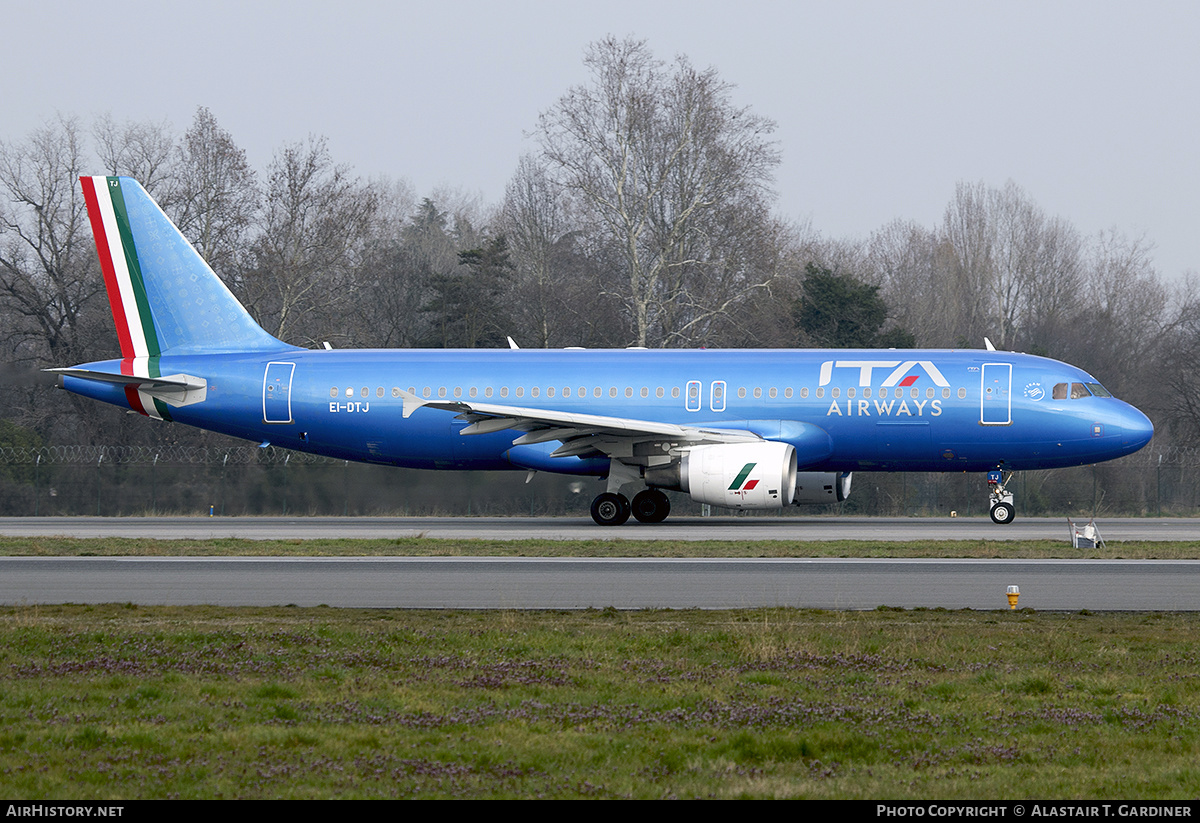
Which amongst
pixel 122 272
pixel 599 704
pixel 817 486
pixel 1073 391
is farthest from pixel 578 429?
pixel 599 704

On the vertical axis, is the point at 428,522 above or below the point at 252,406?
below

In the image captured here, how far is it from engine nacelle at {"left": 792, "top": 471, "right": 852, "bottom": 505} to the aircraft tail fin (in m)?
12.9

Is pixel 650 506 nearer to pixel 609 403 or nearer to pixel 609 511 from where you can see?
pixel 609 511

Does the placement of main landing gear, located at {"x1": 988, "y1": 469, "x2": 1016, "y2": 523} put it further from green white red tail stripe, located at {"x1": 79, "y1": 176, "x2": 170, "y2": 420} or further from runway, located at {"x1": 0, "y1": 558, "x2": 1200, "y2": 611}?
green white red tail stripe, located at {"x1": 79, "y1": 176, "x2": 170, "y2": 420}

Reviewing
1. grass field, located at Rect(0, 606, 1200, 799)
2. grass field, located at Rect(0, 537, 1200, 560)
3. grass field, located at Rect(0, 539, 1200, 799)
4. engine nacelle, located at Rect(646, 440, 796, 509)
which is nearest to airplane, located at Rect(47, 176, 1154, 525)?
engine nacelle, located at Rect(646, 440, 796, 509)

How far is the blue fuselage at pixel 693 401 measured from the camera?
25.5 m

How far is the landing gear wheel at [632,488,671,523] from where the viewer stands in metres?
26.8

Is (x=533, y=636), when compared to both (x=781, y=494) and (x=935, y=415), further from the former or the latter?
(x=935, y=415)

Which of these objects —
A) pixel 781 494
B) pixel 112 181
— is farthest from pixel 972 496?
pixel 112 181

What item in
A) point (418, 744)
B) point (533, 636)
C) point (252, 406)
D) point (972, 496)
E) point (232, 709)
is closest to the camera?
point (418, 744)

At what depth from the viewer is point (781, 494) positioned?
23844mm

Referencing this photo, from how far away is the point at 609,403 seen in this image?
26.5 meters

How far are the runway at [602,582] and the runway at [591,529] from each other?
435 cm
